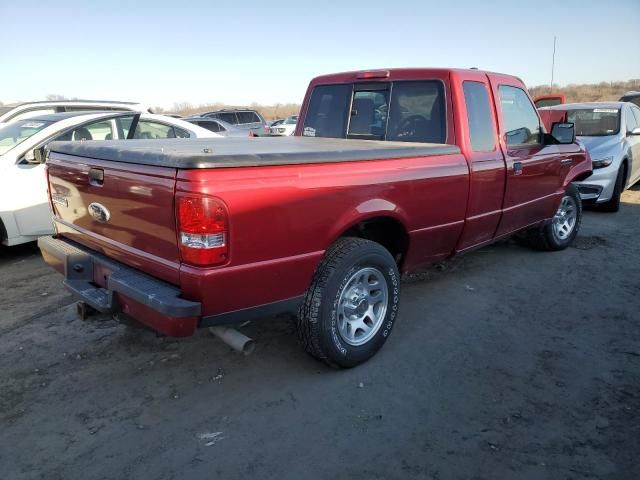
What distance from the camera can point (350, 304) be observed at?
319cm

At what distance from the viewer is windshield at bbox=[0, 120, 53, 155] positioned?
571 centimetres

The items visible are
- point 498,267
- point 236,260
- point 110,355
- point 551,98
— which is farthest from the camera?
point 551,98

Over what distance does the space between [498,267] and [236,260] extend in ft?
12.2

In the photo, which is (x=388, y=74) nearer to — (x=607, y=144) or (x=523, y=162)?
(x=523, y=162)

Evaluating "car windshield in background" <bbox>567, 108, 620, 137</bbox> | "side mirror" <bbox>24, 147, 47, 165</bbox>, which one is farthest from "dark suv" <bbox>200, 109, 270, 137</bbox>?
"side mirror" <bbox>24, 147, 47, 165</bbox>

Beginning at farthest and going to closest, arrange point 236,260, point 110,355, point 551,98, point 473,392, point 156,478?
point 551,98 < point 110,355 < point 473,392 < point 236,260 < point 156,478

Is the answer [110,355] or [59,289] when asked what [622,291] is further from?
[59,289]

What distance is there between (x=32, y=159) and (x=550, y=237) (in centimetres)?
591

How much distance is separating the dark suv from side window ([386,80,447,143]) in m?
12.3

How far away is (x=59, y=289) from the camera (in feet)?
15.3

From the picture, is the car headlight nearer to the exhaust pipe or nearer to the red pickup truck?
the red pickup truck

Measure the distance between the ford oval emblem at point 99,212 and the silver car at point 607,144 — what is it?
22.0 ft

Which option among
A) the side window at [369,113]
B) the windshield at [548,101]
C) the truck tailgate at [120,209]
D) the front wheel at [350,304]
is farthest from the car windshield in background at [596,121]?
the truck tailgate at [120,209]

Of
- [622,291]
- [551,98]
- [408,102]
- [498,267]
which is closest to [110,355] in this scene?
[408,102]
